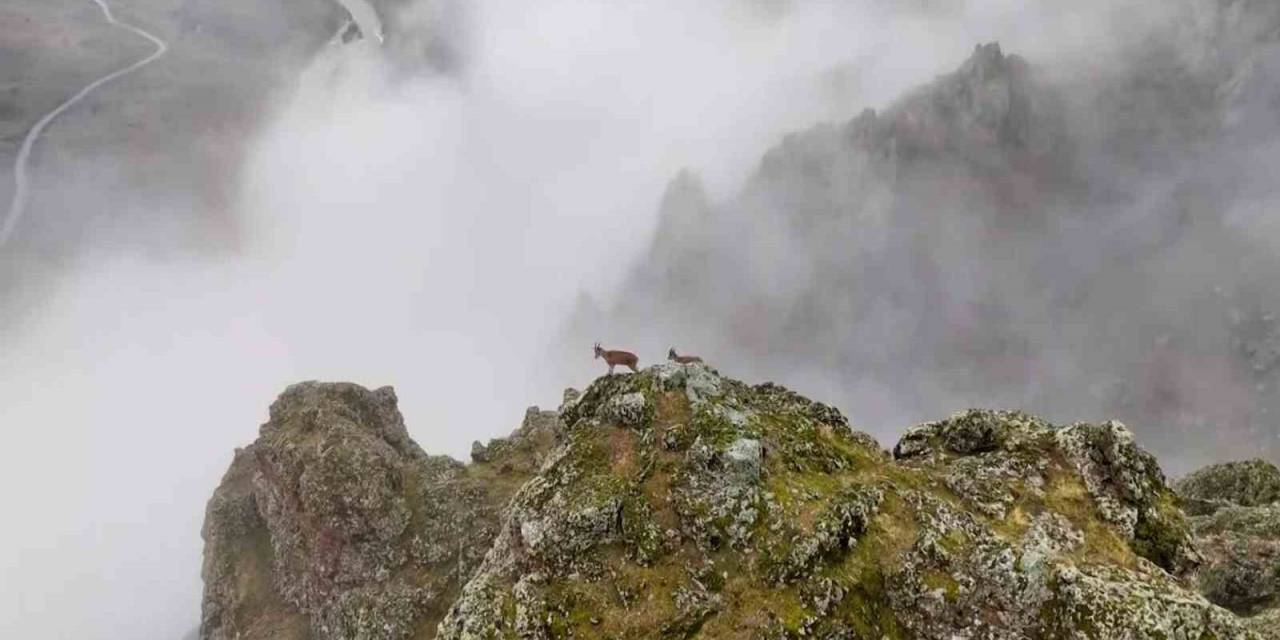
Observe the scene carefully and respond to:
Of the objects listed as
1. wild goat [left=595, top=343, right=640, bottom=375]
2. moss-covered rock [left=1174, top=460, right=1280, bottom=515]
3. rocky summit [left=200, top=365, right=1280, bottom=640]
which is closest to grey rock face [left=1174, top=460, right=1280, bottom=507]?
moss-covered rock [left=1174, top=460, right=1280, bottom=515]

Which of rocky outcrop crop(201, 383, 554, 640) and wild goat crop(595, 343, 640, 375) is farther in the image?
rocky outcrop crop(201, 383, 554, 640)

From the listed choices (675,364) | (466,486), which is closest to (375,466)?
(466,486)

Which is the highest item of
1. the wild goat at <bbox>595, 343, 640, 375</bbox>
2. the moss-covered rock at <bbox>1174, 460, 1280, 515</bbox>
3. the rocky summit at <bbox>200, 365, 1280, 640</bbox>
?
the moss-covered rock at <bbox>1174, 460, 1280, 515</bbox>

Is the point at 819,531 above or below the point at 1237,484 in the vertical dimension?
below

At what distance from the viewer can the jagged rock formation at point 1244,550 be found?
36906 millimetres

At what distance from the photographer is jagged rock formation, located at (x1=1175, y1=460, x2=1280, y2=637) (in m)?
36.9

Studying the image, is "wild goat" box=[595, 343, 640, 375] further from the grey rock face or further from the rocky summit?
the grey rock face

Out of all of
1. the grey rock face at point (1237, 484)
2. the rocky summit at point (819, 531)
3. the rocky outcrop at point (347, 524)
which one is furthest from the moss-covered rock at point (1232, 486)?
the rocky outcrop at point (347, 524)

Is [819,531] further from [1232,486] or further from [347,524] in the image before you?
[1232,486]

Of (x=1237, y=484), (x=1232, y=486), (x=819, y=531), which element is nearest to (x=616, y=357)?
(x=819, y=531)

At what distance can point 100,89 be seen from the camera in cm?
18862

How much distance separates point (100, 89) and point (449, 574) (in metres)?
210

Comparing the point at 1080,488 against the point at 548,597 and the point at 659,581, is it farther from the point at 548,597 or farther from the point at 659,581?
the point at 548,597

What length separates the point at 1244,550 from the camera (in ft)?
127
